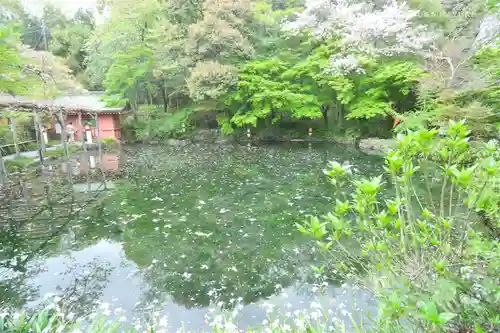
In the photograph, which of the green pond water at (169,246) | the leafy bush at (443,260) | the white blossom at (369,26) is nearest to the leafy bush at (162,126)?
the white blossom at (369,26)

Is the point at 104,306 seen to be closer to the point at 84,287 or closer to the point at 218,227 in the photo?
the point at 84,287

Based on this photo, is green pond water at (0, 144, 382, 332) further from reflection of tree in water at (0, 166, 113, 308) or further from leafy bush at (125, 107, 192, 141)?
leafy bush at (125, 107, 192, 141)

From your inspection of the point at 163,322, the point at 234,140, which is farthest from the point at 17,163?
the point at 163,322

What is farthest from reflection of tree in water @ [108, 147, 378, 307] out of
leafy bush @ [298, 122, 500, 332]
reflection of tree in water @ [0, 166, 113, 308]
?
leafy bush @ [298, 122, 500, 332]

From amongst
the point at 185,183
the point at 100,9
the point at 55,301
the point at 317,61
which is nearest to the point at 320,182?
the point at 185,183

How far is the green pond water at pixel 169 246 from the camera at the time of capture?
4477 millimetres

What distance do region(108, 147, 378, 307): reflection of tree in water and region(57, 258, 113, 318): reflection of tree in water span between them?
2.00ft

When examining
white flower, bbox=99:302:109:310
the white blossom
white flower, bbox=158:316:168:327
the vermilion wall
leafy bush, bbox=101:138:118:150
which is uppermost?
the white blossom

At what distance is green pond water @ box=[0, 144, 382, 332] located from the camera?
4.48 meters

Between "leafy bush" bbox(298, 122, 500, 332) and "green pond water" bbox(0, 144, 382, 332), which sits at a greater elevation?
"leafy bush" bbox(298, 122, 500, 332)

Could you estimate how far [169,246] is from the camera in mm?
6234

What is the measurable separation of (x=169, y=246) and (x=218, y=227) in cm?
128

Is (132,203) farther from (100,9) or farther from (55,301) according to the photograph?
(100,9)

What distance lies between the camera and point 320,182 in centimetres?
1056
